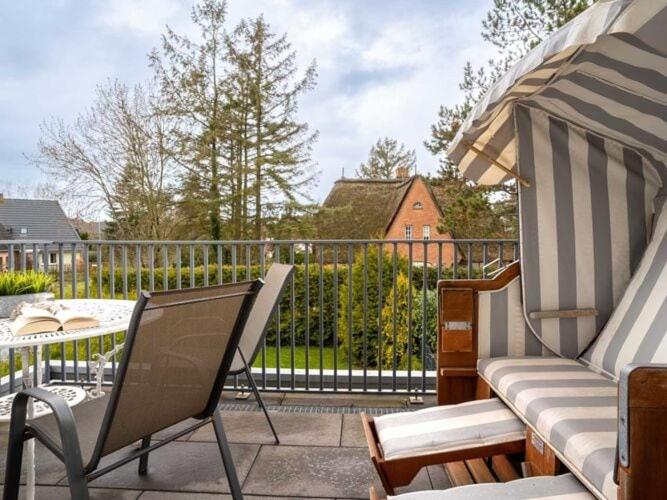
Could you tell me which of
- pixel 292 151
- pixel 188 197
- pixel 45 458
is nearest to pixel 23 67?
pixel 188 197

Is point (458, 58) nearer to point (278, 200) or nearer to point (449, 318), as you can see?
point (278, 200)

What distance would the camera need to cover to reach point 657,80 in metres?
1.89

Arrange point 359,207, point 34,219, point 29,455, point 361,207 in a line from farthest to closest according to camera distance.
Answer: point 361,207 → point 359,207 → point 34,219 → point 29,455

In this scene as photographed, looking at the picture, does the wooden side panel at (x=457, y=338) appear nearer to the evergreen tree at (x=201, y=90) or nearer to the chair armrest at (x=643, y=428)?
the chair armrest at (x=643, y=428)

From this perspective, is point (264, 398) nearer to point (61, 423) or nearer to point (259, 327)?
point (259, 327)

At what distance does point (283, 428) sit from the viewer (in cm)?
276

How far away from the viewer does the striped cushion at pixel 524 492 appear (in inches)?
53.6

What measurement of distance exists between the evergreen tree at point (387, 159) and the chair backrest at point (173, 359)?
959 inches

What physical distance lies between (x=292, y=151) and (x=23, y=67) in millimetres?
6927

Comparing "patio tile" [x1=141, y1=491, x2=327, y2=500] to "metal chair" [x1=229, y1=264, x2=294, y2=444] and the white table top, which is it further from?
the white table top

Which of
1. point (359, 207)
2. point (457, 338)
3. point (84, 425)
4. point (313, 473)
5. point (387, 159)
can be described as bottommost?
point (313, 473)

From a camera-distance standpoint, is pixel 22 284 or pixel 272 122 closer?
pixel 22 284

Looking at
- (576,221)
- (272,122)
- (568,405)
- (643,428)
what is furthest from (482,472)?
(272,122)

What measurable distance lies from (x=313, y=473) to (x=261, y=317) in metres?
0.87
